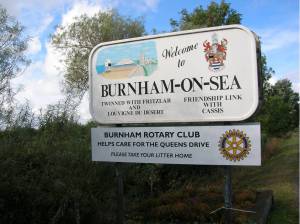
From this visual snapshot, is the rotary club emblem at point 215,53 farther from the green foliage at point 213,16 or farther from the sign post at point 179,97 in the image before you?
the green foliage at point 213,16

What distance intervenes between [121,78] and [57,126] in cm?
179

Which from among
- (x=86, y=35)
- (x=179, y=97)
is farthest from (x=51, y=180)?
(x=86, y=35)

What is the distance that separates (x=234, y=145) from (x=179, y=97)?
1.04 m

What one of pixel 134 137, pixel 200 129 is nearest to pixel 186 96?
pixel 200 129

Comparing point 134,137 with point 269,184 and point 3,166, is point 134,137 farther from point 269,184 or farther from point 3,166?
point 269,184

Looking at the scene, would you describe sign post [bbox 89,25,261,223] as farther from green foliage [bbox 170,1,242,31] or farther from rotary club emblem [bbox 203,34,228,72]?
green foliage [bbox 170,1,242,31]

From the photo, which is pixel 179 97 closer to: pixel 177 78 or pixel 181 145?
pixel 177 78

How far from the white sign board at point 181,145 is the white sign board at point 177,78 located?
0.16 metres

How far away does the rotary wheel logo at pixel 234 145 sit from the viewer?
5582 mm

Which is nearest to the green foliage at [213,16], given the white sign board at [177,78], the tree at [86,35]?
the tree at [86,35]

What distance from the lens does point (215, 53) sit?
5855mm

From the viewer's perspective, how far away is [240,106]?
5672 millimetres

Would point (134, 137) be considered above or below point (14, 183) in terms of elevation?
above

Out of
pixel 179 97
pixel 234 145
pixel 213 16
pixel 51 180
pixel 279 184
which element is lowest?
pixel 279 184
